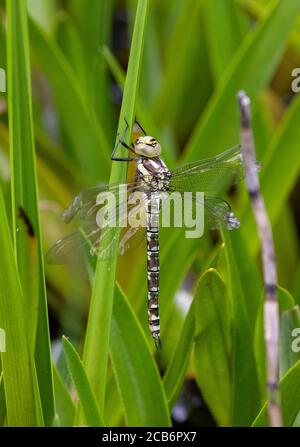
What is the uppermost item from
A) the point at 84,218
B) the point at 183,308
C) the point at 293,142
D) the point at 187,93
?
the point at 187,93

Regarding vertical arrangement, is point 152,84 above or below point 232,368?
above

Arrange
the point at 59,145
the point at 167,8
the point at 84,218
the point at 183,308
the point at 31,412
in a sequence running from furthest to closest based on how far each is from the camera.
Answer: the point at 167,8 → the point at 59,145 → the point at 183,308 → the point at 84,218 → the point at 31,412

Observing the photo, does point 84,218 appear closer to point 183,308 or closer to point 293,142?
point 183,308

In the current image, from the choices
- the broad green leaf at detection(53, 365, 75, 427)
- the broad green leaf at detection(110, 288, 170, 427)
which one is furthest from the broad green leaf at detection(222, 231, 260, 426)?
the broad green leaf at detection(53, 365, 75, 427)

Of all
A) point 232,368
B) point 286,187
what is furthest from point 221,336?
point 286,187

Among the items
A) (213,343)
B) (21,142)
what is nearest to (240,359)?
(213,343)

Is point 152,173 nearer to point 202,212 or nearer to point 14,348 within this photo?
point 202,212

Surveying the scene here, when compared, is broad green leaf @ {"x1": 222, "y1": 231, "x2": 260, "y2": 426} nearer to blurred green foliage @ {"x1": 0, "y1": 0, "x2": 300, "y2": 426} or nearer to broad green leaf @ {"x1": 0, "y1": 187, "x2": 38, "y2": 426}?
blurred green foliage @ {"x1": 0, "y1": 0, "x2": 300, "y2": 426}
